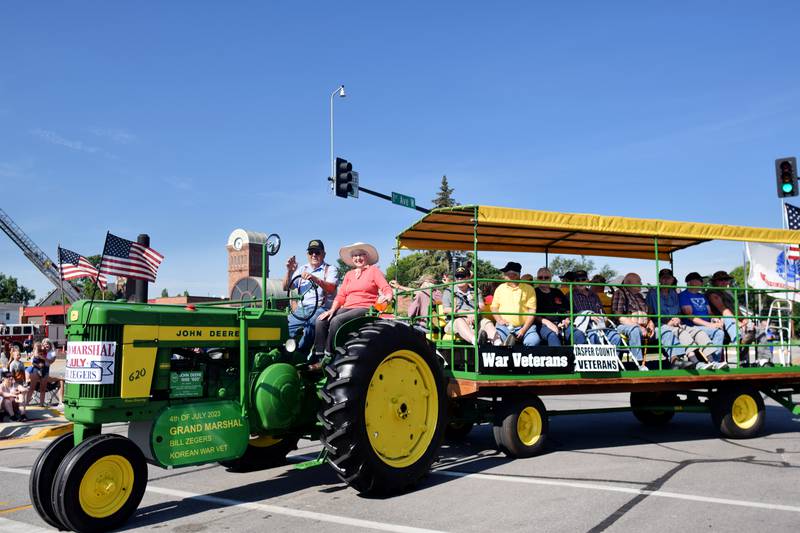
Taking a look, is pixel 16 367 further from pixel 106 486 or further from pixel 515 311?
pixel 515 311

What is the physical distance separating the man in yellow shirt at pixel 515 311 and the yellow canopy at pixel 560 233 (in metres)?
0.77

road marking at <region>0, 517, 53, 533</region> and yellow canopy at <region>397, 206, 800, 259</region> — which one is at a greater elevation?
yellow canopy at <region>397, 206, 800, 259</region>

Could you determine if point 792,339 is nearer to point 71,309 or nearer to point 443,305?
point 443,305

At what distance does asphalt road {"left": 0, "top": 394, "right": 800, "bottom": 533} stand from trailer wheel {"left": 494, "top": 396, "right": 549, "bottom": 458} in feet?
0.47

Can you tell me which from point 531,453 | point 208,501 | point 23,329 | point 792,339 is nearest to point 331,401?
point 208,501

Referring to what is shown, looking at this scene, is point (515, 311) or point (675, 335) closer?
point (515, 311)

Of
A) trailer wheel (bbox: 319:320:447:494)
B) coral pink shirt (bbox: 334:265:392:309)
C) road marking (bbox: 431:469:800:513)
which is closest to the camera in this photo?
road marking (bbox: 431:469:800:513)

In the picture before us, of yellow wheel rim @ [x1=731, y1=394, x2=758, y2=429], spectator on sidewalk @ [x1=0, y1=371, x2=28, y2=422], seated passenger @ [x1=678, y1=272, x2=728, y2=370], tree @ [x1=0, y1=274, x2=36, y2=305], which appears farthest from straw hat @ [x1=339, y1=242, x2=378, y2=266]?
tree @ [x1=0, y1=274, x2=36, y2=305]

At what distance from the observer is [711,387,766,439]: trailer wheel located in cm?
852

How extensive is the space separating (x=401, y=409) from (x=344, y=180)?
13.4 m

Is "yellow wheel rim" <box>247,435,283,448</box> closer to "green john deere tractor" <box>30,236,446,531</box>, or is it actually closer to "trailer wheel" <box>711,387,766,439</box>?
"green john deere tractor" <box>30,236,446,531</box>

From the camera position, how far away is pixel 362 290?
7.05 metres

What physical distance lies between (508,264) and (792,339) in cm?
421

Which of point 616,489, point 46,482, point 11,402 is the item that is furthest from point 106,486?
point 11,402
